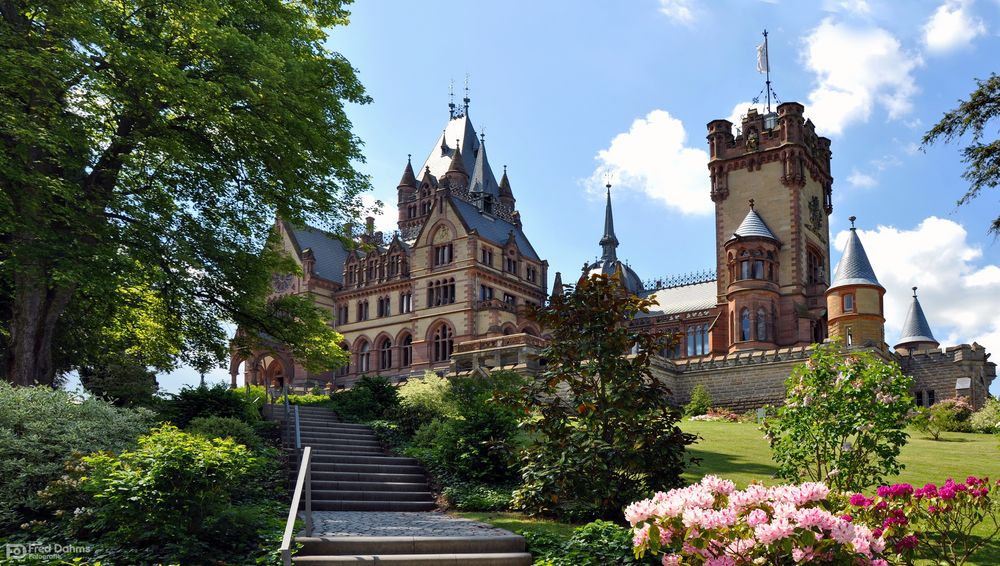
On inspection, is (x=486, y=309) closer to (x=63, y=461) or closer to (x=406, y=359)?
(x=406, y=359)

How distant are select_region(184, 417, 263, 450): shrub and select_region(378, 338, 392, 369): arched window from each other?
138 ft

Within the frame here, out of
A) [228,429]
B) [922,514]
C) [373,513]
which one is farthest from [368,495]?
[922,514]

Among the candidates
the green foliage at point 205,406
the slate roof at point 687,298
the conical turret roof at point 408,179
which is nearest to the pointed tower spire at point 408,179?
the conical turret roof at point 408,179

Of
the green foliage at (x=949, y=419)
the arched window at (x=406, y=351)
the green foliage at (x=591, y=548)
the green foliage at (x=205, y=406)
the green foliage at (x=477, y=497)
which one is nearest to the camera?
the green foliage at (x=591, y=548)

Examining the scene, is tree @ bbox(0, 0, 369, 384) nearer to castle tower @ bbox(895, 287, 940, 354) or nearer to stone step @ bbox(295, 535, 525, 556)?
Answer: stone step @ bbox(295, 535, 525, 556)

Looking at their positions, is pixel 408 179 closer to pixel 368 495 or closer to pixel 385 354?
pixel 385 354

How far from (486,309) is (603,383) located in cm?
4241

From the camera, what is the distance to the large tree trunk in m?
18.8

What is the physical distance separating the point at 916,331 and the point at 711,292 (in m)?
12.9

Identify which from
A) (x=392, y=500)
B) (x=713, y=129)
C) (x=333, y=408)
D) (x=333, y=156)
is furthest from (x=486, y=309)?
(x=392, y=500)

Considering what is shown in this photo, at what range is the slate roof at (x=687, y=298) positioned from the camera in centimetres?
5653

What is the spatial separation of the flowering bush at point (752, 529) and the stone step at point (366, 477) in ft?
36.1

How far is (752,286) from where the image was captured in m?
47.0

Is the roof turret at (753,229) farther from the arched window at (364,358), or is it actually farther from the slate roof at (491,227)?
the arched window at (364,358)
